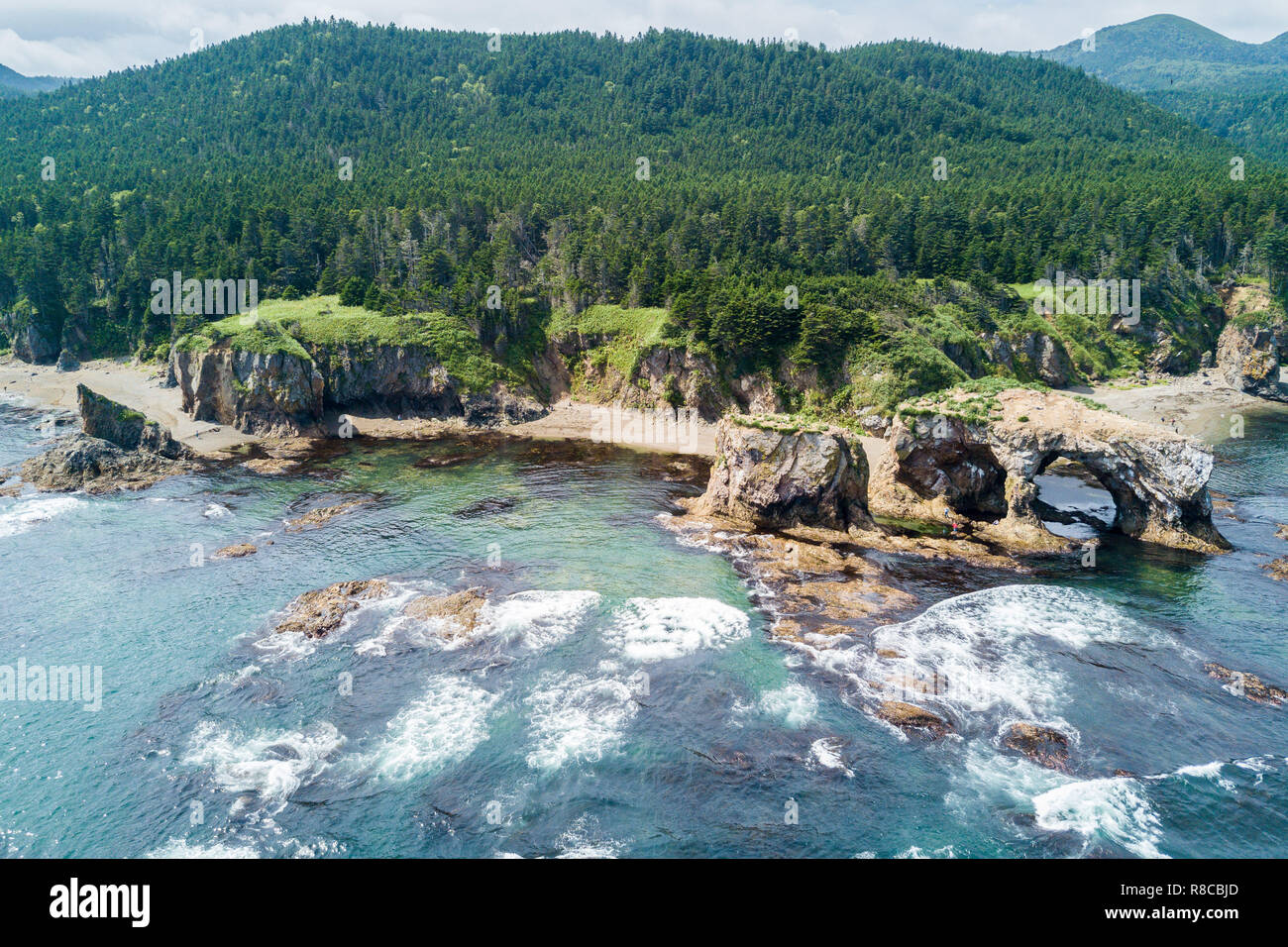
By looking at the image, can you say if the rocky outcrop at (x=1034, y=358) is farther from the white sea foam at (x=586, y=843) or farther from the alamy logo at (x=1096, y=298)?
the white sea foam at (x=586, y=843)

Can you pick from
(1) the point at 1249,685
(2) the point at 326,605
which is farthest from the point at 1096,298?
(2) the point at 326,605

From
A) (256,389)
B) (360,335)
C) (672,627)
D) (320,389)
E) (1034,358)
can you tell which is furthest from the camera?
(1034,358)

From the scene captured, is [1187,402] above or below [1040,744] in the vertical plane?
above

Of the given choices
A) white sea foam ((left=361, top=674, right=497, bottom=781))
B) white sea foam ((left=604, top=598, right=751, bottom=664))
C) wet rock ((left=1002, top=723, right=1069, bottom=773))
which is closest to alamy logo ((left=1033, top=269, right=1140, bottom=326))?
white sea foam ((left=604, top=598, right=751, bottom=664))

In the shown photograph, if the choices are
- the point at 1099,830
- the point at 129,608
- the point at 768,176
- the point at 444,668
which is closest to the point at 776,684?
the point at 1099,830

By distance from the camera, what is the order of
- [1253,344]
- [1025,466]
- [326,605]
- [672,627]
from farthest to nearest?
[1253,344] < [1025,466] < [326,605] < [672,627]

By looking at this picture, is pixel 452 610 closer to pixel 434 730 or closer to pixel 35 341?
pixel 434 730
